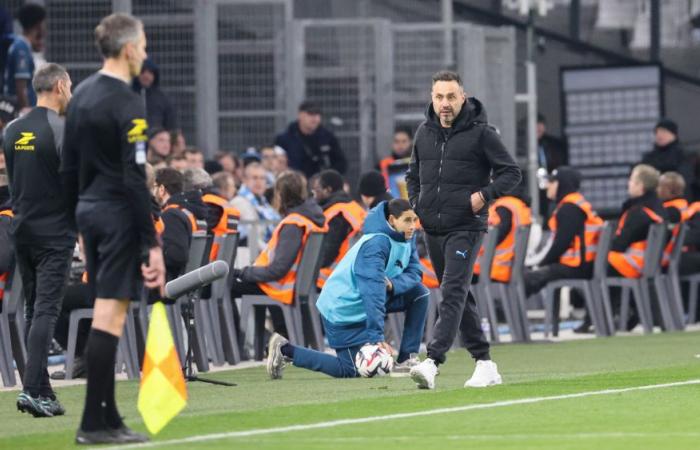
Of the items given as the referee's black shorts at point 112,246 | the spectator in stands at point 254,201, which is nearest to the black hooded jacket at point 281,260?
the spectator in stands at point 254,201

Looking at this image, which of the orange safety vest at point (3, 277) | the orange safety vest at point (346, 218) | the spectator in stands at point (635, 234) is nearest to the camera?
the orange safety vest at point (3, 277)

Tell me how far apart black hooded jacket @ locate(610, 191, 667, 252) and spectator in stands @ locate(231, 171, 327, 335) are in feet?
15.3

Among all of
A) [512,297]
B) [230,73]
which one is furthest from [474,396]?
[230,73]

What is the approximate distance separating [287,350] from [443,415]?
3.72 metres

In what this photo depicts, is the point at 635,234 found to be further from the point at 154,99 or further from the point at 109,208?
the point at 109,208

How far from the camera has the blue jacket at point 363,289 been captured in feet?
48.0

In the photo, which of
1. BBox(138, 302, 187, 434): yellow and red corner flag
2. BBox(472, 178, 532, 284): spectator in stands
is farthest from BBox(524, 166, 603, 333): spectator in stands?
BBox(138, 302, 187, 434): yellow and red corner flag

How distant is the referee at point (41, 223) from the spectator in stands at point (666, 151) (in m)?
13.8

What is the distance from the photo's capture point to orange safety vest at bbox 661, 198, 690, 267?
22281 millimetres

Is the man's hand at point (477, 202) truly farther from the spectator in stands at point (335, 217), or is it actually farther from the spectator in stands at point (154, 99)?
the spectator in stands at point (154, 99)

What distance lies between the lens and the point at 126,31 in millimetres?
10203

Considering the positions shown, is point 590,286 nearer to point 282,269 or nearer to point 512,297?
point 512,297

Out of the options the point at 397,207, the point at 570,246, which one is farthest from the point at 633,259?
the point at 397,207

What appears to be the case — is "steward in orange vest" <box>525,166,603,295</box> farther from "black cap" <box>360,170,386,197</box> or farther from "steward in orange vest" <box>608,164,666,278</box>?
"black cap" <box>360,170,386,197</box>
